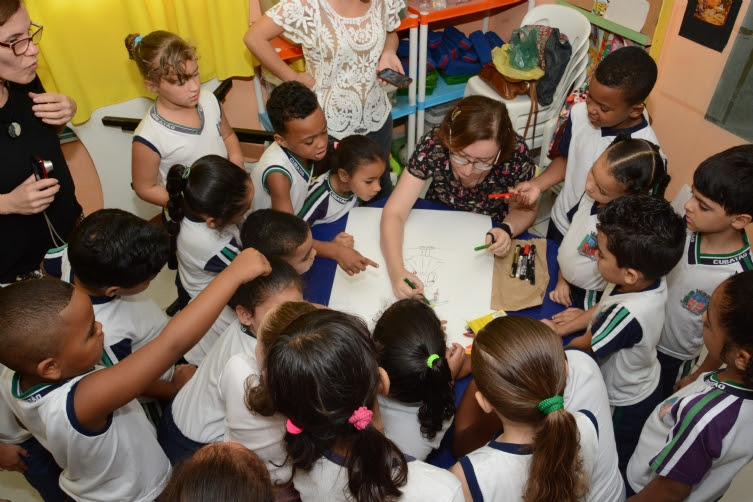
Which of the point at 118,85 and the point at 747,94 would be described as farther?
the point at 118,85

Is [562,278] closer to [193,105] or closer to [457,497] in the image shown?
[457,497]

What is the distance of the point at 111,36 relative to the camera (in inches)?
105

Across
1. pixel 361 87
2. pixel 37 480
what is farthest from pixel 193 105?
pixel 37 480

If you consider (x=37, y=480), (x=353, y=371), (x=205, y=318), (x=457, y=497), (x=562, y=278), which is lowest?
(x=37, y=480)

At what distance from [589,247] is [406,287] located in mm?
587

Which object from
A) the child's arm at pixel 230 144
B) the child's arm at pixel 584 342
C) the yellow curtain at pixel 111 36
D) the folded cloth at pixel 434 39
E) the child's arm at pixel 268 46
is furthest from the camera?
the folded cloth at pixel 434 39

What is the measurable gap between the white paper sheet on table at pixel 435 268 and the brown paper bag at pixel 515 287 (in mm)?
24

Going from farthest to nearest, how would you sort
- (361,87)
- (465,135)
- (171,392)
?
(361,87), (465,135), (171,392)

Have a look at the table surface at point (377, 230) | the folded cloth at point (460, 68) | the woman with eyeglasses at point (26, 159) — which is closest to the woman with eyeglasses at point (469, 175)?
the table surface at point (377, 230)

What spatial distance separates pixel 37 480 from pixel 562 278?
1659 millimetres

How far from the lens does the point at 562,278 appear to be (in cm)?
175

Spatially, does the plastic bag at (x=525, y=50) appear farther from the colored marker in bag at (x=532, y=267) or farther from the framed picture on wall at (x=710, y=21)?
the colored marker in bag at (x=532, y=267)

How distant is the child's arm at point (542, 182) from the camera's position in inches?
77.6

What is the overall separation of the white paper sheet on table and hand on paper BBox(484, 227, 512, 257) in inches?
1.8
